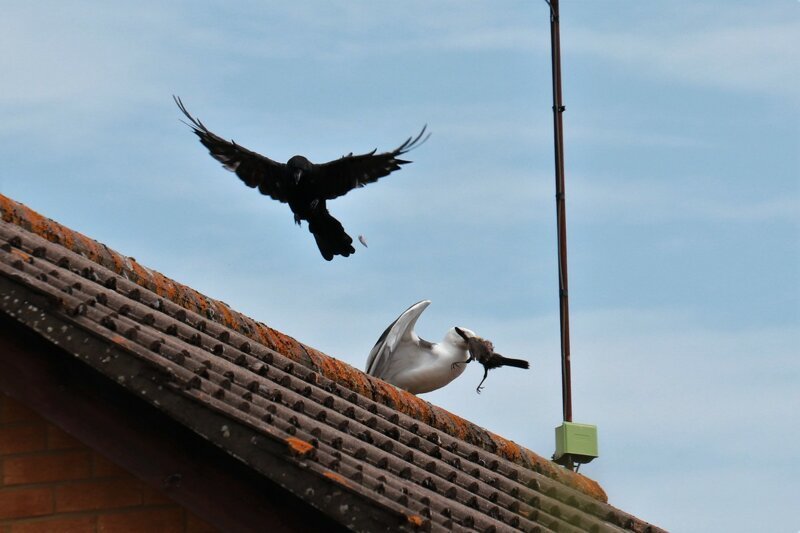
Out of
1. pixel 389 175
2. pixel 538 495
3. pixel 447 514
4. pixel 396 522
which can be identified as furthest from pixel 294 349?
pixel 389 175

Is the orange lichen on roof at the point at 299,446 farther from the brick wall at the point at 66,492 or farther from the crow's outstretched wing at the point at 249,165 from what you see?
the crow's outstretched wing at the point at 249,165

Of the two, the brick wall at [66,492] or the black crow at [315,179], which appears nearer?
the brick wall at [66,492]

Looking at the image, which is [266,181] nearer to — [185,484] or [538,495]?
[538,495]

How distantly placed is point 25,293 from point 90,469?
461 millimetres

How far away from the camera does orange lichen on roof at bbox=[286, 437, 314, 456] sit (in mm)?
3660

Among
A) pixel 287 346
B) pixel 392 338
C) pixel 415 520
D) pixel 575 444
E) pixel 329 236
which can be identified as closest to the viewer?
pixel 415 520

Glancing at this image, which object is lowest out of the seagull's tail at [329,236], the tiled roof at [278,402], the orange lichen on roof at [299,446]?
the orange lichen on roof at [299,446]

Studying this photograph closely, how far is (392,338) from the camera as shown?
332 inches

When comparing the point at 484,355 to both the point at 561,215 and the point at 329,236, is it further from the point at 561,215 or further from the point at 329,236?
the point at 329,236

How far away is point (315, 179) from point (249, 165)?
1.52 feet

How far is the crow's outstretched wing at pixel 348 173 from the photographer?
428 inches

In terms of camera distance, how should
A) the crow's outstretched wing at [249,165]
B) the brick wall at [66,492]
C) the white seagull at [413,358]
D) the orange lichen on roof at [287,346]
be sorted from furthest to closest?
the crow's outstretched wing at [249,165] < the white seagull at [413,358] < the orange lichen on roof at [287,346] < the brick wall at [66,492]

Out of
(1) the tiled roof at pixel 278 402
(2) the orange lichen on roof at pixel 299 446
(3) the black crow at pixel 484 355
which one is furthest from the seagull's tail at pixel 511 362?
(2) the orange lichen on roof at pixel 299 446

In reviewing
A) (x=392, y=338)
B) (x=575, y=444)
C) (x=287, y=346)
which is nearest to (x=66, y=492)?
(x=287, y=346)
